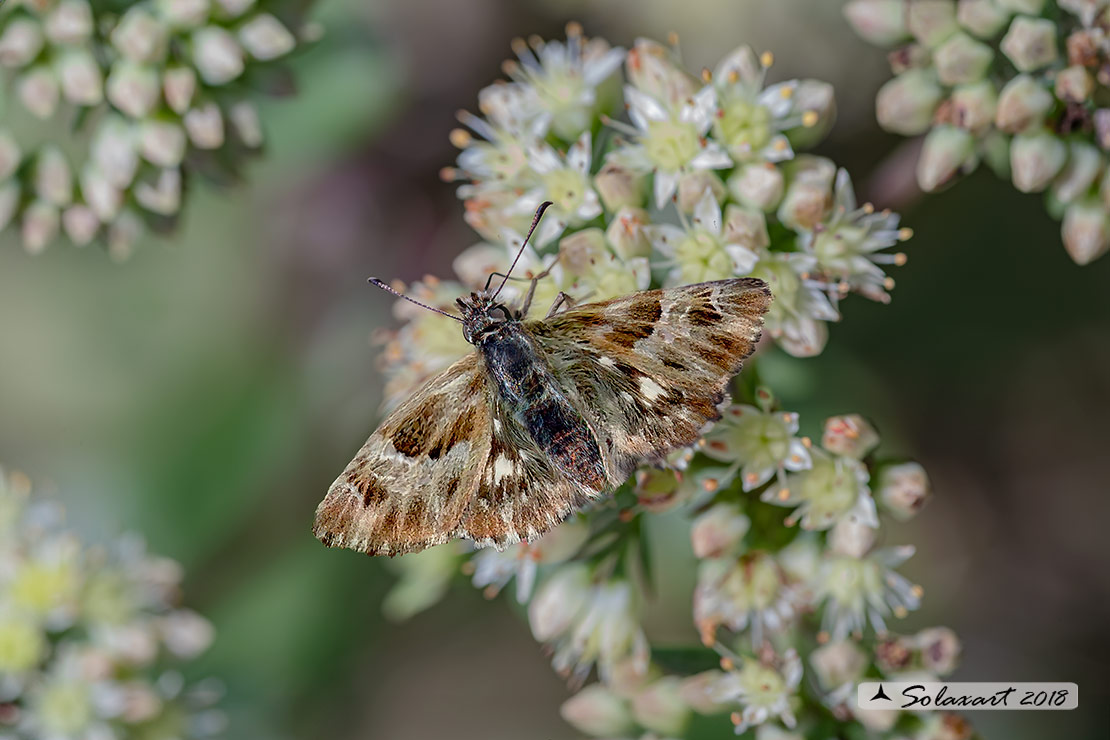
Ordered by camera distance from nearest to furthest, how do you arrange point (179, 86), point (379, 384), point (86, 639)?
point (179, 86) < point (86, 639) < point (379, 384)

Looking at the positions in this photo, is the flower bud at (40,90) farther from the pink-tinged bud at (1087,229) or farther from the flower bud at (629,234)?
Answer: the pink-tinged bud at (1087,229)

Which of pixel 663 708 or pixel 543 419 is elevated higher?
pixel 543 419

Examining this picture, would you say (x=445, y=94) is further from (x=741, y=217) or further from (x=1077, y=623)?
(x=1077, y=623)

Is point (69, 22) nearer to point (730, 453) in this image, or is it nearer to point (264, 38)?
point (264, 38)

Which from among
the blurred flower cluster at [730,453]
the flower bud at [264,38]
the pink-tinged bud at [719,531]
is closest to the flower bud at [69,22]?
the flower bud at [264,38]

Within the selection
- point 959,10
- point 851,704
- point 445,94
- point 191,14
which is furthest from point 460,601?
point 959,10

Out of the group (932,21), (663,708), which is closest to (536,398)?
(663,708)

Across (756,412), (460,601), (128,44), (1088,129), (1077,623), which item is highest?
(128,44)
